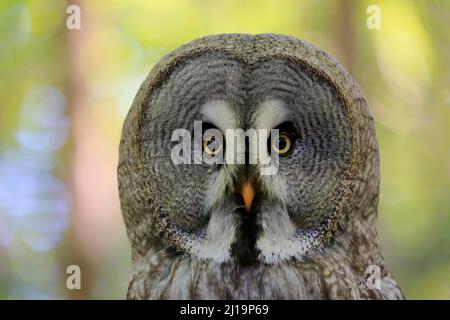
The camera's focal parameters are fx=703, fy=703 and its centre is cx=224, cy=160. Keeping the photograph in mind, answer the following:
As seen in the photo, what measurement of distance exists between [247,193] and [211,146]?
23 cm

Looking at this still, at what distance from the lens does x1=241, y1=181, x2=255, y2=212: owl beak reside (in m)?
2.55

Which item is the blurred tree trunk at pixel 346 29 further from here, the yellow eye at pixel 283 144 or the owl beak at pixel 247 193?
the owl beak at pixel 247 193

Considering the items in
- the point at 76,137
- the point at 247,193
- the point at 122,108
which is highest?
the point at 122,108

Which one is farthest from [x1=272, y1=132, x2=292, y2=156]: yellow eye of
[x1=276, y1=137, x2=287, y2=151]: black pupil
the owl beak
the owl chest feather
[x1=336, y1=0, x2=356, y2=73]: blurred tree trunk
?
[x1=336, y1=0, x2=356, y2=73]: blurred tree trunk

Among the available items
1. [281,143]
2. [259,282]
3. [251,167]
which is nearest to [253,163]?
[251,167]

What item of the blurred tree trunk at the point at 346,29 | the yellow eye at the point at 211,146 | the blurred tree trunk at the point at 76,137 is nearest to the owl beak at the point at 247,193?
the yellow eye at the point at 211,146

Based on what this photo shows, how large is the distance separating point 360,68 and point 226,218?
11.2 ft

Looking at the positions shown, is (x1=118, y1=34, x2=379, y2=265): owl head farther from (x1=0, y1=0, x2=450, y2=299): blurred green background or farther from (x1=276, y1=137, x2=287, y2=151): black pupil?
(x1=0, y1=0, x2=450, y2=299): blurred green background

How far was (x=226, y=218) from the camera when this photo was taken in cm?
263

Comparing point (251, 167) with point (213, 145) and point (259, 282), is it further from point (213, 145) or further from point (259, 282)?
point (259, 282)

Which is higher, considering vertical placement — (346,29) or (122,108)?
(346,29)

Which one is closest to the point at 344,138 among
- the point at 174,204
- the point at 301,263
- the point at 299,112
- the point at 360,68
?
the point at 299,112

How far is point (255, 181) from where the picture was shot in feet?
8.43

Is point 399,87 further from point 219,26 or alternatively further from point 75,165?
point 75,165
